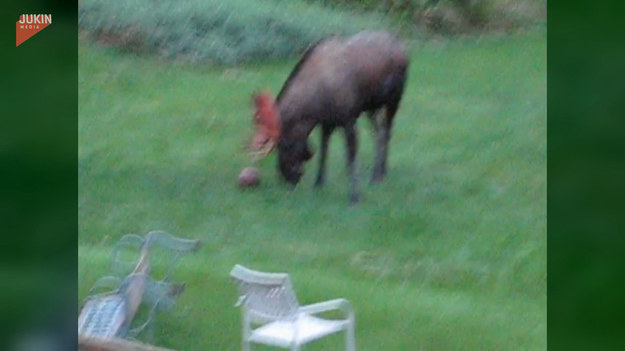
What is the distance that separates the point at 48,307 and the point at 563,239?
3152mm

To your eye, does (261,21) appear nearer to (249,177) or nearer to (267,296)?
(249,177)

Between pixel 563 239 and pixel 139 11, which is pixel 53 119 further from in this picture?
pixel 563 239

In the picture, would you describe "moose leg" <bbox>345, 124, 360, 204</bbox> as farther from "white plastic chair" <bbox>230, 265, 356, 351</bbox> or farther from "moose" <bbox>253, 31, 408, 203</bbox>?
"white plastic chair" <bbox>230, 265, 356, 351</bbox>

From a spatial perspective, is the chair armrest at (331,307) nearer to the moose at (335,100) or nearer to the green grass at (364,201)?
the green grass at (364,201)

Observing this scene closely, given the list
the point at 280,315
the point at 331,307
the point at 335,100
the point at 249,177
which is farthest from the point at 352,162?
the point at 280,315

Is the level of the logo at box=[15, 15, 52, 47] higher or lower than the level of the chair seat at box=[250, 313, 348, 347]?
higher

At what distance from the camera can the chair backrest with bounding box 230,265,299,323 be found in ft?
19.3

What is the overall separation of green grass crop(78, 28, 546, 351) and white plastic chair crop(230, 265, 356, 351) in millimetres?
86

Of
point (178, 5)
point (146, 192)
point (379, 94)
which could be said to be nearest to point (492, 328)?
point (379, 94)

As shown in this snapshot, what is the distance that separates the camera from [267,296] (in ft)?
19.5

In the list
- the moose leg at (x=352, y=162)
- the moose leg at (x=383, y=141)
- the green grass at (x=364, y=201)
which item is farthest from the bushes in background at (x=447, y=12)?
the moose leg at (x=352, y=162)

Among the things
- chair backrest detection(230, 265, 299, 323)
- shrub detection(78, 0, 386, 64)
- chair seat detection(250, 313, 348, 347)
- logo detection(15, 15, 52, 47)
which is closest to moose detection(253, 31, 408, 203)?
shrub detection(78, 0, 386, 64)

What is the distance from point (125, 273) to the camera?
6410 mm

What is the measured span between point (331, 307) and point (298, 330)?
0.91 feet
